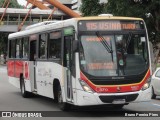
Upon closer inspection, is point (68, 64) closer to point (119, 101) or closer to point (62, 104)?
point (62, 104)

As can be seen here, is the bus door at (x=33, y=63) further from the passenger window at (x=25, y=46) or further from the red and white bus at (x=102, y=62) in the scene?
the red and white bus at (x=102, y=62)

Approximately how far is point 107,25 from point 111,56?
3.01 ft

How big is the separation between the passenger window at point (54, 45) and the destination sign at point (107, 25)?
5.39 feet

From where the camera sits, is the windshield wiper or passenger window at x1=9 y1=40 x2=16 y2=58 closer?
the windshield wiper

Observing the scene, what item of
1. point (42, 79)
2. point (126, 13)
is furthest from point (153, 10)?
point (42, 79)

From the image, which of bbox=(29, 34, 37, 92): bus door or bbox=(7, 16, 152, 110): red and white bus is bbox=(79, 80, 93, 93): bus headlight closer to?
bbox=(7, 16, 152, 110): red and white bus

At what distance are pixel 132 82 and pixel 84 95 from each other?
132 centimetres

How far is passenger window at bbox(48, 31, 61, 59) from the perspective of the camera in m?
14.4

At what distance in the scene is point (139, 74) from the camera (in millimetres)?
12742

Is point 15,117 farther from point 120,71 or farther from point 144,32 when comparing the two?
point 144,32

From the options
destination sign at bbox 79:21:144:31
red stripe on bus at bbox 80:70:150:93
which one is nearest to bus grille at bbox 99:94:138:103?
red stripe on bus at bbox 80:70:150:93

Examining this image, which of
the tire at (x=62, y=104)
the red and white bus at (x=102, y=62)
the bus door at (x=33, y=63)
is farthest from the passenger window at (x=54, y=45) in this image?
the bus door at (x=33, y=63)

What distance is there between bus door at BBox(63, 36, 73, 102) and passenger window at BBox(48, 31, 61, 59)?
612 millimetres

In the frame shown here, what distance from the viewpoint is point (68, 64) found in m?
13.4
